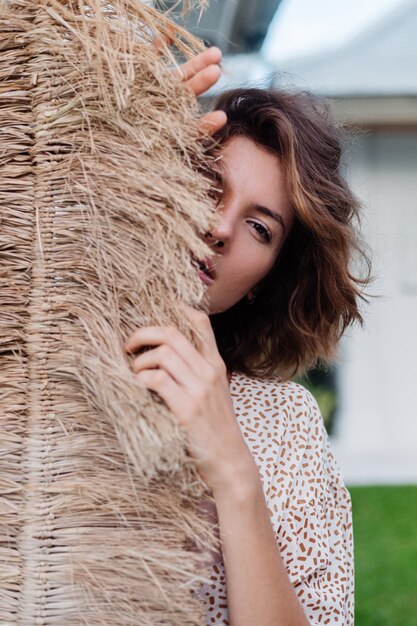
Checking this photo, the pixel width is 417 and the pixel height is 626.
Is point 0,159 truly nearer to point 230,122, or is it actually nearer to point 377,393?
point 230,122

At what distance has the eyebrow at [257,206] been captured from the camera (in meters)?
1.49

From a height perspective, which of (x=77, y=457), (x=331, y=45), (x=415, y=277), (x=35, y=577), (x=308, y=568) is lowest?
(x=415, y=277)

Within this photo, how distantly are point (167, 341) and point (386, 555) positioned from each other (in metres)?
4.73

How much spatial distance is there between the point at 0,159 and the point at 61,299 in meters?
0.21

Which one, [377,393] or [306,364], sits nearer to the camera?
[306,364]

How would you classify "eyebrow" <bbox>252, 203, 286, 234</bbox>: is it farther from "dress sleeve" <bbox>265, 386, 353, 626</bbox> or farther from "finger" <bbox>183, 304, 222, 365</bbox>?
"finger" <bbox>183, 304, 222, 365</bbox>

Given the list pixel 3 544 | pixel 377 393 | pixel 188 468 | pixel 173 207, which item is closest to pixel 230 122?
pixel 173 207

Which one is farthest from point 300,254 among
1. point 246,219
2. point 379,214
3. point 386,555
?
point 379,214

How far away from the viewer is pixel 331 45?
29.9 feet

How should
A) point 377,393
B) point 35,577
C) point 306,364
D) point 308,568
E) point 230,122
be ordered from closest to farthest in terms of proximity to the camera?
1. point 35,577
2. point 308,568
3. point 230,122
4. point 306,364
5. point 377,393

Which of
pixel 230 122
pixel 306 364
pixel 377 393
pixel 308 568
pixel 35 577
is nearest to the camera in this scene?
pixel 35 577

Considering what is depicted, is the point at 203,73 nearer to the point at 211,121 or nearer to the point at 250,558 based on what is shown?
the point at 211,121

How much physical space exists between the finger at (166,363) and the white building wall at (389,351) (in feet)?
24.9

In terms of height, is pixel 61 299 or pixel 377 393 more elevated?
pixel 61 299
